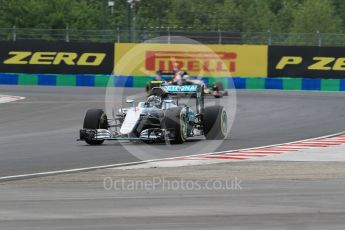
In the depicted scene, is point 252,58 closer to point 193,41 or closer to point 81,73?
point 193,41

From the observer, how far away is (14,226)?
8.07m

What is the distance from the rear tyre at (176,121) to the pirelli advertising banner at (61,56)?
72.5 ft

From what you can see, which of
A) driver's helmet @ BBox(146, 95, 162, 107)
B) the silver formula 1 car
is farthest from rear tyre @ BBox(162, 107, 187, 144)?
driver's helmet @ BBox(146, 95, 162, 107)

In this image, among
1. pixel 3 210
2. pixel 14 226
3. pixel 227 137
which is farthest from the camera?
pixel 227 137

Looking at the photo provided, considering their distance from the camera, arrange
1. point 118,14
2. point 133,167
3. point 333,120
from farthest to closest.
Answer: point 118,14 < point 333,120 < point 133,167

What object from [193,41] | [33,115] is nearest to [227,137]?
[33,115]

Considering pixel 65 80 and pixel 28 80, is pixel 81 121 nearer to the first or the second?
pixel 65 80

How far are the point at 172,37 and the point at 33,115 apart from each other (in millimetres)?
14473

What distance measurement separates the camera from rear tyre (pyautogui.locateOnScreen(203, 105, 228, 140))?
673 inches

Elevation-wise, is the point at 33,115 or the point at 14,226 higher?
the point at 14,226

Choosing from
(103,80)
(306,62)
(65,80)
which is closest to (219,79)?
(306,62)

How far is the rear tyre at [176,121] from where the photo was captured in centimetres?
1578

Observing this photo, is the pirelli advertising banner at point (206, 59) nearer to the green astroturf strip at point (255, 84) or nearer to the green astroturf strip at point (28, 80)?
the green astroturf strip at point (255, 84)

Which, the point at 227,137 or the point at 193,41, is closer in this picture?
the point at 227,137
